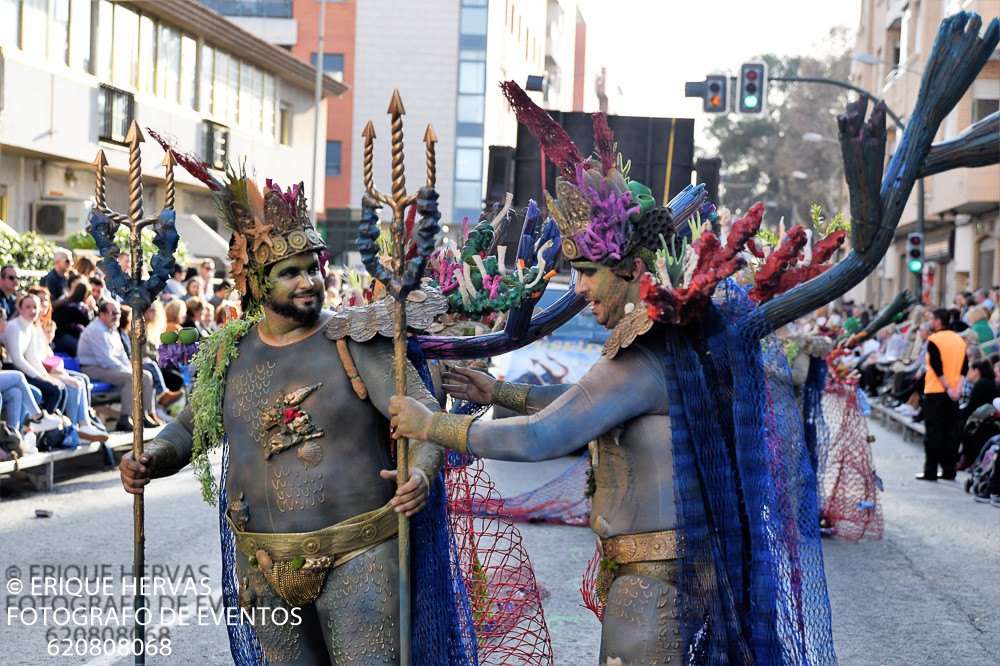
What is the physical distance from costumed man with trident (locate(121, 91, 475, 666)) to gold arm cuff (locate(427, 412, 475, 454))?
0.66 feet

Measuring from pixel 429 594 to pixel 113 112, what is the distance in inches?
958

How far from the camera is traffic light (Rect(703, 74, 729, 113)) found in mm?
22422

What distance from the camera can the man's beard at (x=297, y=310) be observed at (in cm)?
475

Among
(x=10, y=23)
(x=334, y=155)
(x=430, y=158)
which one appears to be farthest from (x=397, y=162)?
(x=334, y=155)

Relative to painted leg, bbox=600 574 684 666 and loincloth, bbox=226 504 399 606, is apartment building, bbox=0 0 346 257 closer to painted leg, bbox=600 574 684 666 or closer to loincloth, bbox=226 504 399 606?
loincloth, bbox=226 504 399 606

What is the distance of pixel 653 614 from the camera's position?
166 inches

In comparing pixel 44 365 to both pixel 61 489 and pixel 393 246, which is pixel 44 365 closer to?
pixel 61 489

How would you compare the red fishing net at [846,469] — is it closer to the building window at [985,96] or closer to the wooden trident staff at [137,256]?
the wooden trident staff at [137,256]

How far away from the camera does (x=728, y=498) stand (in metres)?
4.31

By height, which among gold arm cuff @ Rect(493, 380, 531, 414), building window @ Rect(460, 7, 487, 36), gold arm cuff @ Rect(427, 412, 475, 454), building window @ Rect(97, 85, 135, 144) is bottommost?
gold arm cuff @ Rect(427, 412, 475, 454)

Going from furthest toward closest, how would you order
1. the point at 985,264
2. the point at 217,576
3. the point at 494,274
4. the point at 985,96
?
the point at 985,264
the point at 985,96
the point at 217,576
the point at 494,274

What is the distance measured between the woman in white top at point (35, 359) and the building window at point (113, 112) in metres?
14.9

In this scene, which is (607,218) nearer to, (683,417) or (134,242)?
(683,417)

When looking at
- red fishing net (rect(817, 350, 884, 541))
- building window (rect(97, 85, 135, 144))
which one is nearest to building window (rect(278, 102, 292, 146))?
building window (rect(97, 85, 135, 144))
